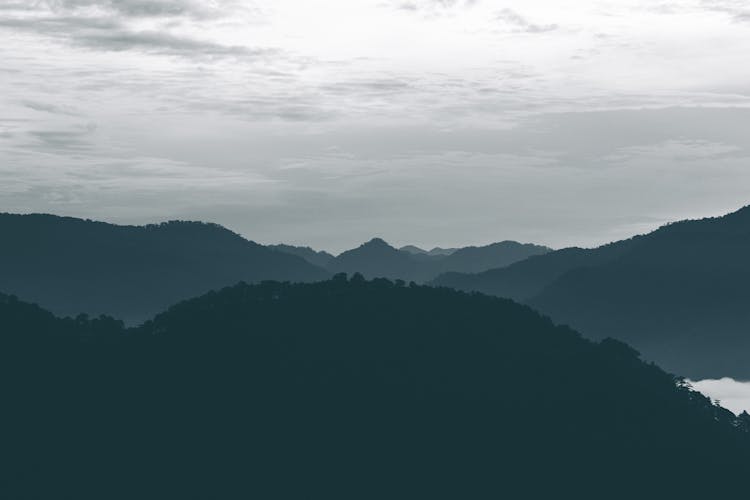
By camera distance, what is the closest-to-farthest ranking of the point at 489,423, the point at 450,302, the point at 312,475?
the point at 312,475 < the point at 489,423 < the point at 450,302

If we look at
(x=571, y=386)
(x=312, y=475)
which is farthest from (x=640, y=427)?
(x=312, y=475)

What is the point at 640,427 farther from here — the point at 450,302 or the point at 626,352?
the point at 450,302

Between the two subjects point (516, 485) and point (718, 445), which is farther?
point (718, 445)

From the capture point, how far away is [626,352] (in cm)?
17950

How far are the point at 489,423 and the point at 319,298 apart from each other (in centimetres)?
3300

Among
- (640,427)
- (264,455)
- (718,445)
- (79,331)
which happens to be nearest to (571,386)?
(640,427)

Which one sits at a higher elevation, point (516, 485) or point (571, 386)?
point (571, 386)

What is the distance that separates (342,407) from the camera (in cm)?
15962

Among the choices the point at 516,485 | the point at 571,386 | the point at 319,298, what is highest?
the point at 319,298

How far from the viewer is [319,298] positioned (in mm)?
177625

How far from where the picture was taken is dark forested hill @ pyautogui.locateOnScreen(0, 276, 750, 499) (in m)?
151

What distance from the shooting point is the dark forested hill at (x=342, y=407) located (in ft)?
495

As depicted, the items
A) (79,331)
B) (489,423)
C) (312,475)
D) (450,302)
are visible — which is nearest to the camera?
(312,475)

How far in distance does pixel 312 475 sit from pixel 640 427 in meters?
47.5
